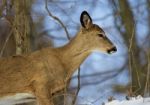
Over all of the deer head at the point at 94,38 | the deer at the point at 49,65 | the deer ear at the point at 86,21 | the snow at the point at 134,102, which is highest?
the deer ear at the point at 86,21

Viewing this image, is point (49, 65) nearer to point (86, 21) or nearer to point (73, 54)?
point (73, 54)

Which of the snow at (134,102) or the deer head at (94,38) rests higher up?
the deer head at (94,38)

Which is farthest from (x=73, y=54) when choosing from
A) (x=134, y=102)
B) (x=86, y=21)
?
(x=134, y=102)

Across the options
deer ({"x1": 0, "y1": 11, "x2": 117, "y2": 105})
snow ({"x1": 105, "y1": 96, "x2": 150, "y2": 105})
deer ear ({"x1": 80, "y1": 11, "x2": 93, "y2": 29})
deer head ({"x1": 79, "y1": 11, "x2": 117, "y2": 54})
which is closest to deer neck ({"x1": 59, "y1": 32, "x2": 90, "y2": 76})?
deer ({"x1": 0, "y1": 11, "x2": 117, "y2": 105})

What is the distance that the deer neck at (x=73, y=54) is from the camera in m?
11.3

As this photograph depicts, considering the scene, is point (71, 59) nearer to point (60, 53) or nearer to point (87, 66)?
point (60, 53)

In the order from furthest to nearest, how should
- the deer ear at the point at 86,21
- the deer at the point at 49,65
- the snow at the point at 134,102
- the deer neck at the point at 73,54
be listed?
1. the deer ear at the point at 86,21
2. the deer neck at the point at 73,54
3. the deer at the point at 49,65
4. the snow at the point at 134,102

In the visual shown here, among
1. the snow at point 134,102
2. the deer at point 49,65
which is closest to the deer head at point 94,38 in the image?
the deer at point 49,65

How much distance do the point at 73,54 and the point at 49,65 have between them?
0.64 m

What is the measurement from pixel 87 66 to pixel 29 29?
1340 centimetres

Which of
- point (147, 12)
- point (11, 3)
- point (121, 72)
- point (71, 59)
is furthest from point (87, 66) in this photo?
point (71, 59)

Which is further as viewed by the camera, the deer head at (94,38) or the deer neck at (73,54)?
the deer head at (94,38)

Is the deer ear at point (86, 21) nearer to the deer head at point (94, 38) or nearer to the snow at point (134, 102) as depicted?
the deer head at point (94, 38)

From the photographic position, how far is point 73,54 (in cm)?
1146
